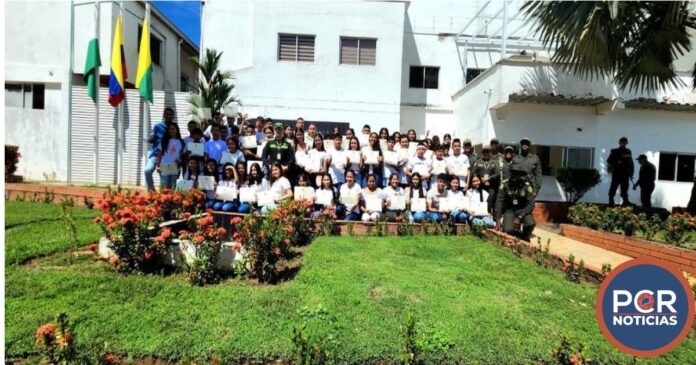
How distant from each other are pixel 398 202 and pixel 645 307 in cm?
597

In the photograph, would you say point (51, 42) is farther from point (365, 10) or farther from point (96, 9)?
point (365, 10)

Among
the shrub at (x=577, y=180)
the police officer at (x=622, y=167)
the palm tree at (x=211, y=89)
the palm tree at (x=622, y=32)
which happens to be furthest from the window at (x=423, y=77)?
the palm tree at (x=622, y=32)

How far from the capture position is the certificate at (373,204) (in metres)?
7.89

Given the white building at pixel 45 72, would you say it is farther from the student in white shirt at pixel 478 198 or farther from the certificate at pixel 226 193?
the student in white shirt at pixel 478 198

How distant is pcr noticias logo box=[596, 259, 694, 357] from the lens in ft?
6.51

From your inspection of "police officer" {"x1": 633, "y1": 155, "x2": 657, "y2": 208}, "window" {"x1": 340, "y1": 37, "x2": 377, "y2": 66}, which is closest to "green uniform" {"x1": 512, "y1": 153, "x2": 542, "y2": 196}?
"police officer" {"x1": 633, "y1": 155, "x2": 657, "y2": 208}

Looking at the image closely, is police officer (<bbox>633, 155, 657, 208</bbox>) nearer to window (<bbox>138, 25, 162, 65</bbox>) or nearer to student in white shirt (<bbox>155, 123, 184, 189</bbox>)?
student in white shirt (<bbox>155, 123, 184, 189</bbox>)

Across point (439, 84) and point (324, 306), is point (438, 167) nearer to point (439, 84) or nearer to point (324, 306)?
point (324, 306)

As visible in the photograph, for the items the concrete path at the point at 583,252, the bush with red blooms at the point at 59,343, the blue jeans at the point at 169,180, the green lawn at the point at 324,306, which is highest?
the blue jeans at the point at 169,180

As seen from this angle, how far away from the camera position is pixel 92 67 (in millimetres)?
12633

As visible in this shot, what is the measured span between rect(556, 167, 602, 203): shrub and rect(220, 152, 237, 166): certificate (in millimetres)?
9047

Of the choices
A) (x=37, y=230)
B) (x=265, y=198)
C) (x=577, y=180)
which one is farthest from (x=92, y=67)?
(x=577, y=180)

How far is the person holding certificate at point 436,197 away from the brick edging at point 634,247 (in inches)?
112

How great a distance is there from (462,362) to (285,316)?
1.58 m
